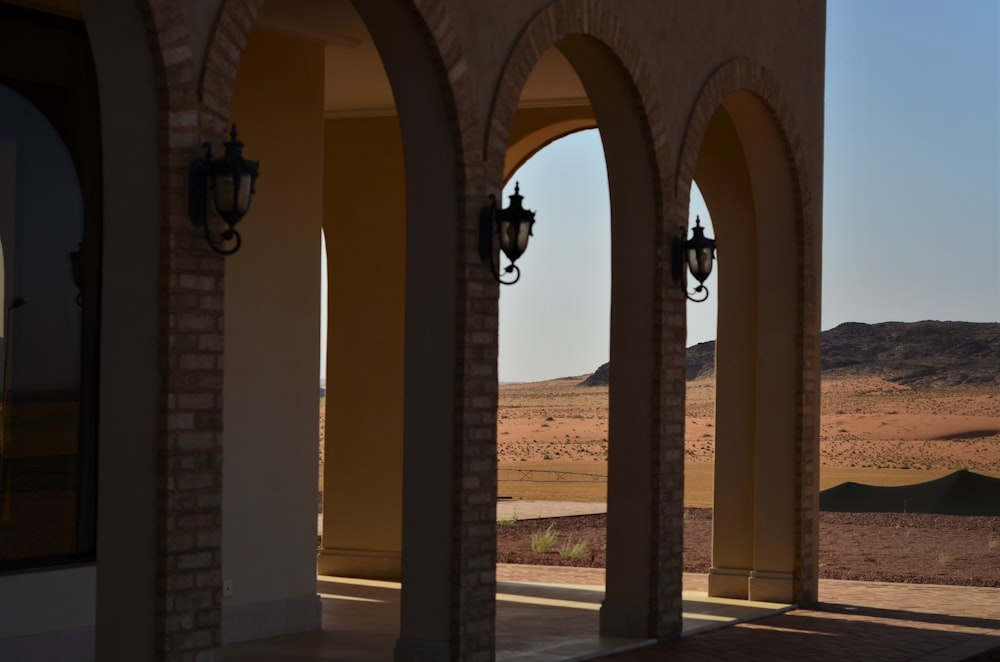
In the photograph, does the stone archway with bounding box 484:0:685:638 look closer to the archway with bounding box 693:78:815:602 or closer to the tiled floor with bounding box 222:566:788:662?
the tiled floor with bounding box 222:566:788:662

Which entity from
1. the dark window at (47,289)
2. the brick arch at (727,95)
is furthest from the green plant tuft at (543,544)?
the dark window at (47,289)

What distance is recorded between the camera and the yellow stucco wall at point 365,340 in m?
15.0

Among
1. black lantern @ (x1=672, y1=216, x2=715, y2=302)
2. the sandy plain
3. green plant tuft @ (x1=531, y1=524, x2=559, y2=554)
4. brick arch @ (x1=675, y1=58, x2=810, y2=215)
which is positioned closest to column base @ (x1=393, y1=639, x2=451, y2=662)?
black lantern @ (x1=672, y1=216, x2=715, y2=302)

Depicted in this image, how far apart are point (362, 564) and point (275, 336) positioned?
4291mm

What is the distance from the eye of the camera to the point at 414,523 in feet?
30.9

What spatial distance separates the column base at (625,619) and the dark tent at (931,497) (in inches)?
602

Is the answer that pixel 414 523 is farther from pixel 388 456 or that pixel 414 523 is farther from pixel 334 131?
pixel 334 131

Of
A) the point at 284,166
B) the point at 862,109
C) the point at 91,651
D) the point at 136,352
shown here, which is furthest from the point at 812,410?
the point at 862,109

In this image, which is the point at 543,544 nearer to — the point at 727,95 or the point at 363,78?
the point at 363,78

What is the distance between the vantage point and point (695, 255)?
39.2ft

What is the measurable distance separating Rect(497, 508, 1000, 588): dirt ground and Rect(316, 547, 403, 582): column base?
335cm

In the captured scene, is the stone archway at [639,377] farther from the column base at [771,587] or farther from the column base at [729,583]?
the column base at [729,583]

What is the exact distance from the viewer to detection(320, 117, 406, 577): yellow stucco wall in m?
15.0

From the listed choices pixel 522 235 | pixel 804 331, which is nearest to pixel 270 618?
pixel 522 235
